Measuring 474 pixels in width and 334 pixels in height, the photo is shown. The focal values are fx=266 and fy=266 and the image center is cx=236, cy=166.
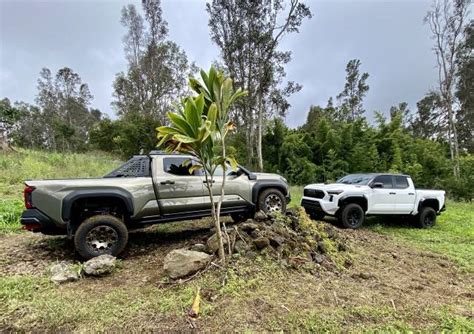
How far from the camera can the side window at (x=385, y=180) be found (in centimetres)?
722

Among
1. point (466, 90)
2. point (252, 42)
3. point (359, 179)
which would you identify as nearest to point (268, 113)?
point (252, 42)

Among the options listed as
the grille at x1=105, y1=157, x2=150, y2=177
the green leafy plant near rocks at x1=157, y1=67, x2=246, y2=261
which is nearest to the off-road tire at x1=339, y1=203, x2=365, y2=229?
the green leafy plant near rocks at x1=157, y1=67, x2=246, y2=261

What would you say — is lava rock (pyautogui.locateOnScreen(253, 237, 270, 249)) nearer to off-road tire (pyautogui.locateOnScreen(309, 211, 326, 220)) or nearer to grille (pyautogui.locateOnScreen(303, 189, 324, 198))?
grille (pyautogui.locateOnScreen(303, 189, 324, 198))

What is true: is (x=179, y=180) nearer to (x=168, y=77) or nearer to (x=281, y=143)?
(x=281, y=143)

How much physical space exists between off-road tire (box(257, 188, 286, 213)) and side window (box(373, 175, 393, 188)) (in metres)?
3.17

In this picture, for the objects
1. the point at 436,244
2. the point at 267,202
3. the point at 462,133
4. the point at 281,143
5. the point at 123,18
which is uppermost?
the point at 123,18

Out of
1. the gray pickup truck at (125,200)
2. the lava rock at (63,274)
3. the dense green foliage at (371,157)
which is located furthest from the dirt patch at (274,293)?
the dense green foliage at (371,157)

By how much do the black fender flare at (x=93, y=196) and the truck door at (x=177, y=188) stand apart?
1.58ft

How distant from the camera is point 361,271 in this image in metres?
3.75

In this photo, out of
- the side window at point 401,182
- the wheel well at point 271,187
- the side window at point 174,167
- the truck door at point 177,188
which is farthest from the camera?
the side window at point 401,182


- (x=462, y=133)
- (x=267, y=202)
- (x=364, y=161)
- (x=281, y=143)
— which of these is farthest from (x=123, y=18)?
(x=462, y=133)

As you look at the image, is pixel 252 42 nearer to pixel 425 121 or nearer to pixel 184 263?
pixel 184 263

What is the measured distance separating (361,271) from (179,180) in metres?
3.14

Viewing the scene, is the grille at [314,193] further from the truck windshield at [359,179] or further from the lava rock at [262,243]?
the lava rock at [262,243]
